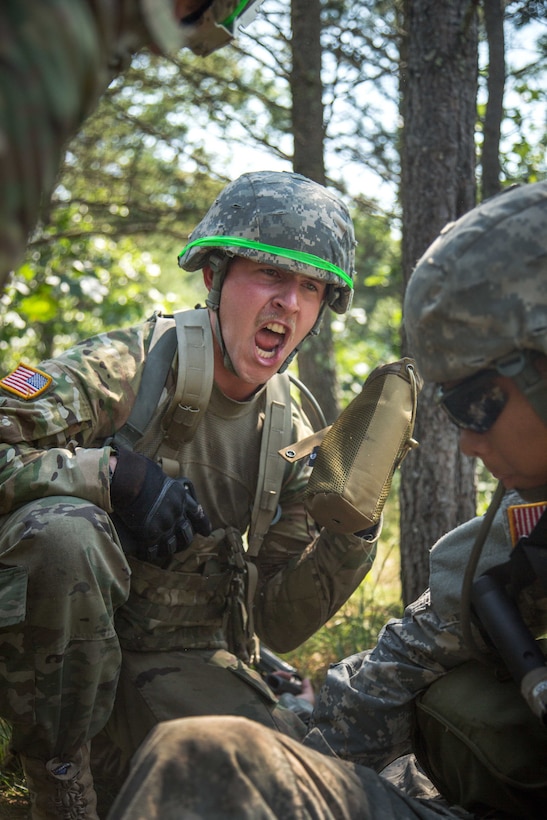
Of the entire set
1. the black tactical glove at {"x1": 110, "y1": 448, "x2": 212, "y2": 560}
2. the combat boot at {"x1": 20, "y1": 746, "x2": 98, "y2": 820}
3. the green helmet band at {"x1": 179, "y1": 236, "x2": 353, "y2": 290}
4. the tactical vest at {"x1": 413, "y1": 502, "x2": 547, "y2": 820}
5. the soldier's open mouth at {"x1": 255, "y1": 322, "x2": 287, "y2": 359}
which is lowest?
the combat boot at {"x1": 20, "y1": 746, "x2": 98, "y2": 820}

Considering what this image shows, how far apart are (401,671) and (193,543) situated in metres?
1.16

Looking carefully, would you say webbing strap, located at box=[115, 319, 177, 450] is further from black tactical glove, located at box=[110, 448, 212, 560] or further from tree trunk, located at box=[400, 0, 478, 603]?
tree trunk, located at box=[400, 0, 478, 603]

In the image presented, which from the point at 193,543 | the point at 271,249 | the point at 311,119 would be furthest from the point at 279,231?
the point at 311,119

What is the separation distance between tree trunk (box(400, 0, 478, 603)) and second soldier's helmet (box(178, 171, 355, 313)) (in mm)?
637

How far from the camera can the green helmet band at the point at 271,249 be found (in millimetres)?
3549

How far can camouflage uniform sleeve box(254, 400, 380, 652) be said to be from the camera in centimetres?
360

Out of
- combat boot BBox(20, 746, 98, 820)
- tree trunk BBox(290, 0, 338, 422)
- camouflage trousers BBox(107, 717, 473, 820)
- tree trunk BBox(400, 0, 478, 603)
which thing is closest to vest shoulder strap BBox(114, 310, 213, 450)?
combat boot BBox(20, 746, 98, 820)

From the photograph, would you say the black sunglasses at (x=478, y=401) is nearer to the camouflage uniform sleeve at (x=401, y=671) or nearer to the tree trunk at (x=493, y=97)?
the camouflage uniform sleeve at (x=401, y=671)

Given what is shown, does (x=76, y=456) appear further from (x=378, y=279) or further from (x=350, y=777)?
(x=378, y=279)

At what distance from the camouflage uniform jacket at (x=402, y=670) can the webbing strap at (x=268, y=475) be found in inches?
42.6

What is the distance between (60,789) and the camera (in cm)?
280

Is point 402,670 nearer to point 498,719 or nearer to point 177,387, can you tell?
point 498,719

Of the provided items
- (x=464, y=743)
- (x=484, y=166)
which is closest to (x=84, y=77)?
(x=464, y=743)

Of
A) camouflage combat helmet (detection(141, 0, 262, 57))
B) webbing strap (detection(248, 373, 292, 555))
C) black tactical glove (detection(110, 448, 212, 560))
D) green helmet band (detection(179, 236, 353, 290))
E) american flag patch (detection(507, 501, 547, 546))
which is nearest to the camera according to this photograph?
camouflage combat helmet (detection(141, 0, 262, 57))
